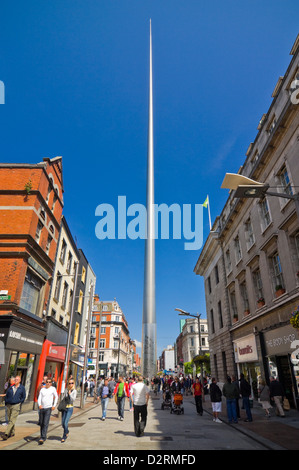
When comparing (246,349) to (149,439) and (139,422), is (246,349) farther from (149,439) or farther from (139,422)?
(149,439)

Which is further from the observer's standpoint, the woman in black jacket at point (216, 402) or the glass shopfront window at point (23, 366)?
the glass shopfront window at point (23, 366)

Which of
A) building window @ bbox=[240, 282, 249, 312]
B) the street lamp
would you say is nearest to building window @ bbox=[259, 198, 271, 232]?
building window @ bbox=[240, 282, 249, 312]

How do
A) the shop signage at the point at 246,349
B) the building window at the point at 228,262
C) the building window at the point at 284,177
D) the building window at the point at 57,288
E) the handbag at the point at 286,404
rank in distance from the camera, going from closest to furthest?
the handbag at the point at 286,404 < the building window at the point at 284,177 < the shop signage at the point at 246,349 < the building window at the point at 57,288 < the building window at the point at 228,262

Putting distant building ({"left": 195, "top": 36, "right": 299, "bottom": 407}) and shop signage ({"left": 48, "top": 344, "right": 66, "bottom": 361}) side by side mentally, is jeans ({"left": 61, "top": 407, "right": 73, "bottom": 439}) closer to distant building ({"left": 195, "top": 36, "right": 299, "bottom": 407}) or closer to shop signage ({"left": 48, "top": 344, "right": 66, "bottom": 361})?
distant building ({"left": 195, "top": 36, "right": 299, "bottom": 407})

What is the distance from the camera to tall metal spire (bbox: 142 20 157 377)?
112 feet

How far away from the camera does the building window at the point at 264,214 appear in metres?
18.6

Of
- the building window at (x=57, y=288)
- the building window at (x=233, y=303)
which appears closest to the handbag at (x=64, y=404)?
the building window at (x=57, y=288)

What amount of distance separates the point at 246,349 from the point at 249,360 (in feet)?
2.99

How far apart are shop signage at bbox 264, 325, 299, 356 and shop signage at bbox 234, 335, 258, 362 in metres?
1.94

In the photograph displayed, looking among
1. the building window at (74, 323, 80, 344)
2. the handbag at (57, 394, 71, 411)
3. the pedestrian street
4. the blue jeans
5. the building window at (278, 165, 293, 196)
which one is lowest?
the pedestrian street

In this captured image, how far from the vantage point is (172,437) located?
9.05 m

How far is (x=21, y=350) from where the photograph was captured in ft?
56.0

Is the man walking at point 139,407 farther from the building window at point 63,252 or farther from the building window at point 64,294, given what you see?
the building window at point 64,294

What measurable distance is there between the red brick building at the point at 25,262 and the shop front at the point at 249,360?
14248 mm
